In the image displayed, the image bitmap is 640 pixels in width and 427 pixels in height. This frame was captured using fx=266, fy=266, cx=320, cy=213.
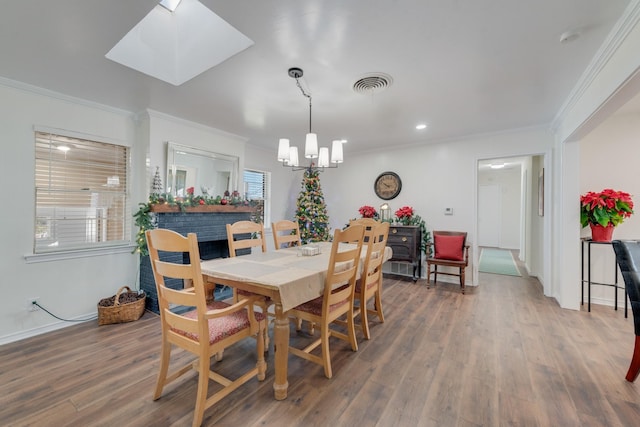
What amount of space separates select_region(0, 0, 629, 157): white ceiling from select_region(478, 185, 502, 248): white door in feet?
17.2

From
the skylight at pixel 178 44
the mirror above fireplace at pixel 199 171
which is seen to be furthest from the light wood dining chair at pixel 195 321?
the mirror above fireplace at pixel 199 171

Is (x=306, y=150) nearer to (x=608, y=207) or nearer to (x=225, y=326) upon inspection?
(x=225, y=326)

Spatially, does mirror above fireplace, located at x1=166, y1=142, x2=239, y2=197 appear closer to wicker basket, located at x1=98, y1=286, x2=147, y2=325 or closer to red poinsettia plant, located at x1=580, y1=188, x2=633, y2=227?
wicker basket, located at x1=98, y1=286, x2=147, y2=325

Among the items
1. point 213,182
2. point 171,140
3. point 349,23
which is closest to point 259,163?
point 213,182

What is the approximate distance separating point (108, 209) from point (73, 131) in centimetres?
94

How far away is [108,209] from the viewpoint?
3314mm

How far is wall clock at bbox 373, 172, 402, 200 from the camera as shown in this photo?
5.19 metres

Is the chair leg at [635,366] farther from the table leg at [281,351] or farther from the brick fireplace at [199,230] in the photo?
the brick fireplace at [199,230]

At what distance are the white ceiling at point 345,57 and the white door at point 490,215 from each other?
5244 mm

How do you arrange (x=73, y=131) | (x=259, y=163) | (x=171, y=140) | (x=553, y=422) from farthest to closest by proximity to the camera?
(x=259, y=163)
(x=171, y=140)
(x=73, y=131)
(x=553, y=422)

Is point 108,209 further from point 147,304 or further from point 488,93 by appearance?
point 488,93

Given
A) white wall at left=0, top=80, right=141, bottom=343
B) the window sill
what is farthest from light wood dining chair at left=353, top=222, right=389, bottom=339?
white wall at left=0, top=80, right=141, bottom=343

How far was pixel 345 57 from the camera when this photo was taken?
216 cm

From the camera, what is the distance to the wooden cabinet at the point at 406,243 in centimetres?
451
